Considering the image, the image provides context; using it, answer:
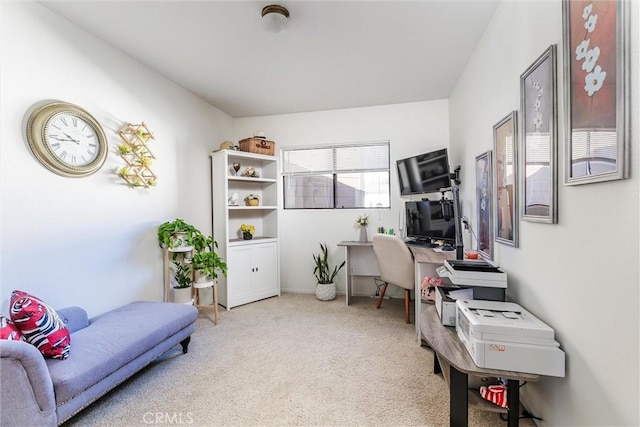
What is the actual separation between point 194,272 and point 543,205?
3073 mm

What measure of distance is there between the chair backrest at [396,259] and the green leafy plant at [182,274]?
2087 millimetres

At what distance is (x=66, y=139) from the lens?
199cm

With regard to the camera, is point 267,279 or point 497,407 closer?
point 497,407

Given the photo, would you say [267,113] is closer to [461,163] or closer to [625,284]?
[461,163]

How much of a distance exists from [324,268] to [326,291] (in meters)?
0.33

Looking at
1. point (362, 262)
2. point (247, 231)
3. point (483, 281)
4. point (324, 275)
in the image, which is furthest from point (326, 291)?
point (483, 281)

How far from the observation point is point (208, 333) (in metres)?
2.67

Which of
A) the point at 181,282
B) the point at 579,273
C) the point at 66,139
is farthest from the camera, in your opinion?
the point at 181,282

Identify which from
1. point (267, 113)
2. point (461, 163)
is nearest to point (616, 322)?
point (461, 163)

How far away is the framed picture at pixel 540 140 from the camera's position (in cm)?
126

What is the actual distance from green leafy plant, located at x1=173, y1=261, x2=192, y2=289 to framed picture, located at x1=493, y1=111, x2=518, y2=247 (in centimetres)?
296

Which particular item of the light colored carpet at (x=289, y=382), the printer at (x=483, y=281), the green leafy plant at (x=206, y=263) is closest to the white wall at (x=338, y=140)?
the light colored carpet at (x=289, y=382)

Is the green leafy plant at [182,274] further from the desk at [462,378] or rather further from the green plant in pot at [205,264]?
the desk at [462,378]

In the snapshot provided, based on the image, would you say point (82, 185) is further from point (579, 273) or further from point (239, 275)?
point (579, 273)
